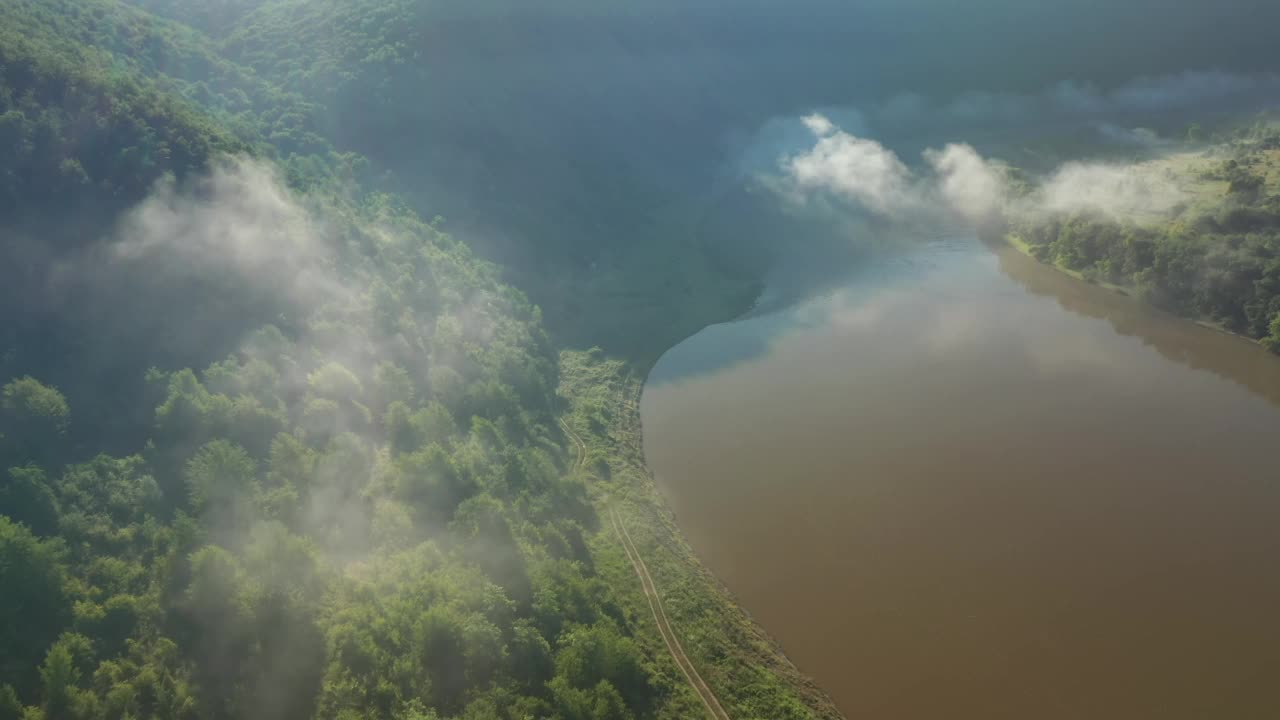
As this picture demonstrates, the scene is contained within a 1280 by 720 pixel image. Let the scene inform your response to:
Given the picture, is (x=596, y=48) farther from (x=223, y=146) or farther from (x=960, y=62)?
(x=960, y=62)

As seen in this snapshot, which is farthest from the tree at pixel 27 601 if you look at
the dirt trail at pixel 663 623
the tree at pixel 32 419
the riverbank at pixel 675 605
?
the dirt trail at pixel 663 623

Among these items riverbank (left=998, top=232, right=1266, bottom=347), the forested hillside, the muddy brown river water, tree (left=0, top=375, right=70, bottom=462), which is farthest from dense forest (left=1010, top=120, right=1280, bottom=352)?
tree (left=0, top=375, right=70, bottom=462)

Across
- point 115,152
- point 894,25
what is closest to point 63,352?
point 115,152

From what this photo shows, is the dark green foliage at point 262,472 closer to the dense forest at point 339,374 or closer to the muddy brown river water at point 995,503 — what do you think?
the dense forest at point 339,374

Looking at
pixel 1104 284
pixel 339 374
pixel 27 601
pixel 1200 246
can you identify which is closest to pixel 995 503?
pixel 1104 284

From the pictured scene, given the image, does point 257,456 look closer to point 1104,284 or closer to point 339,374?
point 339,374

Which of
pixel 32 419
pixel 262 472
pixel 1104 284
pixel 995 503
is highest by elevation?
pixel 1104 284
